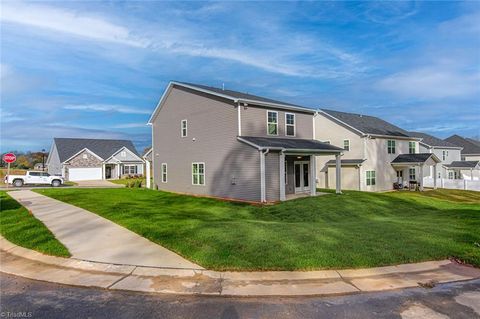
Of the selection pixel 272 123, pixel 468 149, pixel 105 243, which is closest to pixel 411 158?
pixel 272 123

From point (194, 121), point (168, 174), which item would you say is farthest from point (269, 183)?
point (168, 174)

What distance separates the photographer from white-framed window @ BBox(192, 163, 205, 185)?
73.7ft

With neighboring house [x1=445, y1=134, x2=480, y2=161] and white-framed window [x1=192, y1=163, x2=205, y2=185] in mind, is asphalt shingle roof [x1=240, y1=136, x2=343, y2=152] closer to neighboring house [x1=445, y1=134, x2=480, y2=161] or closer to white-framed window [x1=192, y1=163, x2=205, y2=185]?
white-framed window [x1=192, y1=163, x2=205, y2=185]

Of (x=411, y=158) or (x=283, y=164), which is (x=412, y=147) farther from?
(x=283, y=164)

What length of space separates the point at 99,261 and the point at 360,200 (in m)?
16.6

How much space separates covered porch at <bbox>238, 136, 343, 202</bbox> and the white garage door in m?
35.5

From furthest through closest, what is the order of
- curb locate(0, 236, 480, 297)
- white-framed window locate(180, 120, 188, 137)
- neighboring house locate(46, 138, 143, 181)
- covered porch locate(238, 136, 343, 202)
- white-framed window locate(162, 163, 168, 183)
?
1. neighboring house locate(46, 138, 143, 181)
2. white-framed window locate(162, 163, 168, 183)
3. white-framed window locate(180, 120, 188, 137)
4. covered porch locate(238, 136, 343, 202)
5. curb locate(0, 236, 480, 297)

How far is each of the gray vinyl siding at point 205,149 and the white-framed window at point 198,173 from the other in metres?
0.32

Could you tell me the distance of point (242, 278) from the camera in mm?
5547

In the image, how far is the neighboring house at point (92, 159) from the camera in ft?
155

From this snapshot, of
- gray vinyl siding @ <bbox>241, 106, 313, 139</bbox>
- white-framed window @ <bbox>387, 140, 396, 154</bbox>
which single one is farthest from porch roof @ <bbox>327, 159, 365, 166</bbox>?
gray vinyl siding @ <bbox>241, 106, 313, 139</bbox>

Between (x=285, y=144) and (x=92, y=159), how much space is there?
37197 millimetres

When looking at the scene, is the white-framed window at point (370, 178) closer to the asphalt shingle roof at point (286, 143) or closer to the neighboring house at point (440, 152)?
the asphalt shingle roof at point (286, 143)

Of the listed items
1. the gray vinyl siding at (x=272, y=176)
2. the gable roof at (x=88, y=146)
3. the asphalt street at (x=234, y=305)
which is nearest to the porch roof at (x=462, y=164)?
the gray vinyl siding at (x=272, y=176)
